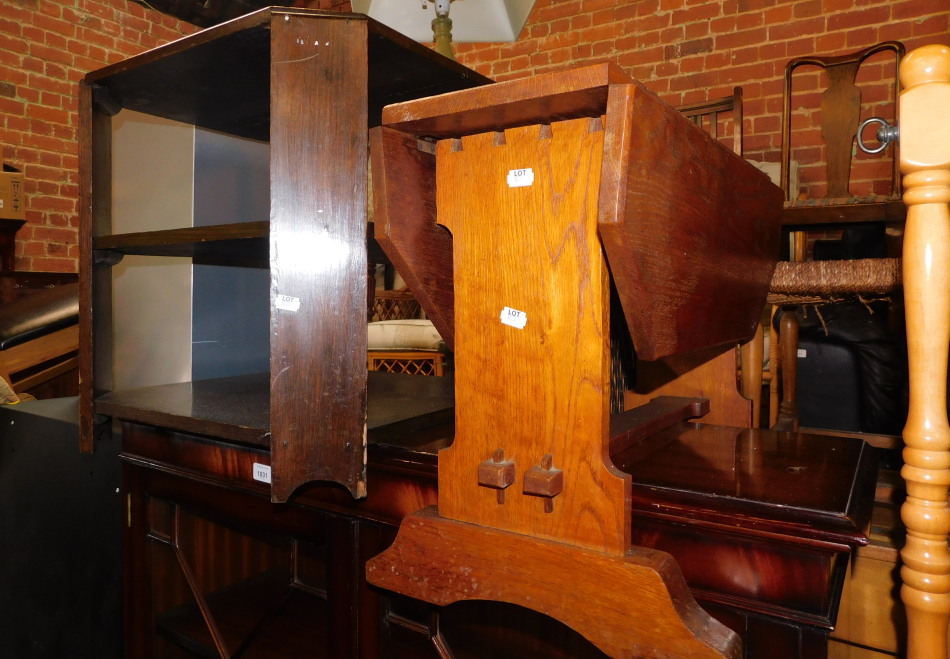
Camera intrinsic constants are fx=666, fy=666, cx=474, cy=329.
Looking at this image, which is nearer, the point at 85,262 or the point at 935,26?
the point at 85,262

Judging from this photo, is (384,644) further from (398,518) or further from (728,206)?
(728,206)

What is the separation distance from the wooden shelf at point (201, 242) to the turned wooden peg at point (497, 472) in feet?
1.69

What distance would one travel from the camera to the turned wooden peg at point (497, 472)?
685 mm

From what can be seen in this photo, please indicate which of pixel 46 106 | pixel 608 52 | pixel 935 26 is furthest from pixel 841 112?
pixel 46 106

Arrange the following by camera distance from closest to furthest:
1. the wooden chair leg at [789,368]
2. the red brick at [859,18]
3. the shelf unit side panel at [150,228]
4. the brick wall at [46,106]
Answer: the shelf unit side panel at [150,228] → the wooden chair leg at [789,368] → the red brick at [859,18] → the brick wall at [46,106]

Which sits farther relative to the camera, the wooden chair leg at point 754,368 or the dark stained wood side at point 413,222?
the wooden chair leg at point 754,368

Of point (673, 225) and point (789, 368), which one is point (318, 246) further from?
point (789, 368)

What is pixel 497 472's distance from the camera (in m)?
0.68

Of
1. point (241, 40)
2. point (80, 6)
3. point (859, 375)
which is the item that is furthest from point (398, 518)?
point (80, 6)

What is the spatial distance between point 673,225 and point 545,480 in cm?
30

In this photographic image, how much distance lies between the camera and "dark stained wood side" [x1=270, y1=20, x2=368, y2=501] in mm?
858

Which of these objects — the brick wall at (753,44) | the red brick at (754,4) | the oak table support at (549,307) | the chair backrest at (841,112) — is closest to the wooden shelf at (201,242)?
the oak table support at (549,307)

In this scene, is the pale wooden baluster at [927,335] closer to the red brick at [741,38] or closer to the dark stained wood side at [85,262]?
the dark stained wood side at [85,262]

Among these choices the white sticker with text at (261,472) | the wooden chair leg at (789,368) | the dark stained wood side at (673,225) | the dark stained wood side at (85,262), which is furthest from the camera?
the wooden chair leg at (789,368)
